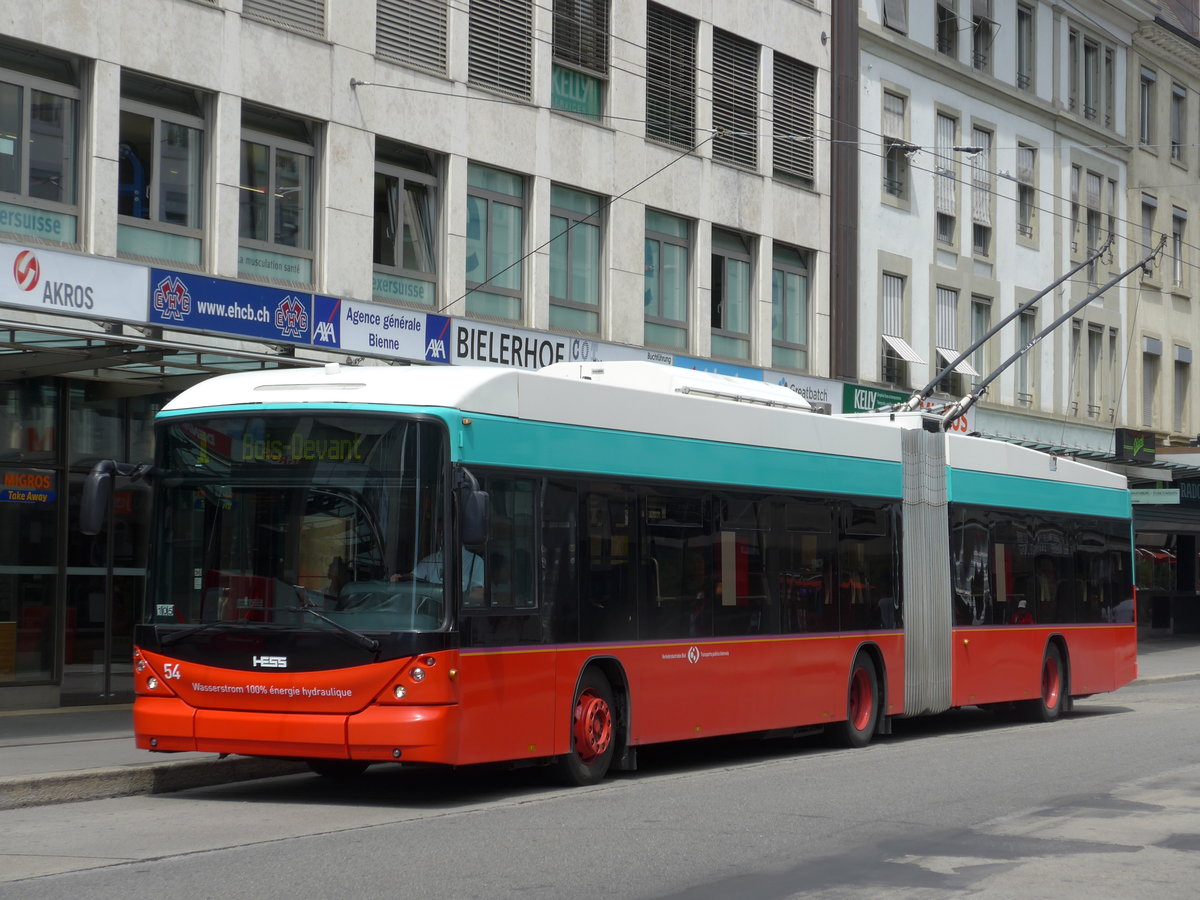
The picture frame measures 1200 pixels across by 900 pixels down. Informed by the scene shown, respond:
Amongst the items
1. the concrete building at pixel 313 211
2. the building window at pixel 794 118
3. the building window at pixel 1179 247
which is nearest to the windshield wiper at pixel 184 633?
the concrete building at pixel 313 211

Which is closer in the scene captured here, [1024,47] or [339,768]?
[339,768]

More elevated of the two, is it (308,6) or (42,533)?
(308,6)

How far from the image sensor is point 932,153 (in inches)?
1364

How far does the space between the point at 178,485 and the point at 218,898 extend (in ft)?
15.1

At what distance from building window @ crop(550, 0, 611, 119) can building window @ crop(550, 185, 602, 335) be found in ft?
4.12

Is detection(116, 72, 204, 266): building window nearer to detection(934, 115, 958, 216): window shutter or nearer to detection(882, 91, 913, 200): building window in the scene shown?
detection(882, 91, 913, 200): building window

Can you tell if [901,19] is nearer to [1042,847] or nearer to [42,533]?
[42,533]

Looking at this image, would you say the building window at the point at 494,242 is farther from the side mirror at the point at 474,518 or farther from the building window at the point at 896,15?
the side mirror at the point at 474,518

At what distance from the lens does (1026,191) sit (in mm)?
38594

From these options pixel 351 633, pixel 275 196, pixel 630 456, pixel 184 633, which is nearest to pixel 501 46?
pixel 275 196

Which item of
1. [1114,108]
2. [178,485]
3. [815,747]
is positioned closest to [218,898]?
[178,485]

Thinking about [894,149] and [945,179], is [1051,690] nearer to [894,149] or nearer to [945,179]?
[894,149]

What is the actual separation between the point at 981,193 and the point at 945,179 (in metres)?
1.90

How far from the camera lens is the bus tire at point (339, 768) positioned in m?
13.2
